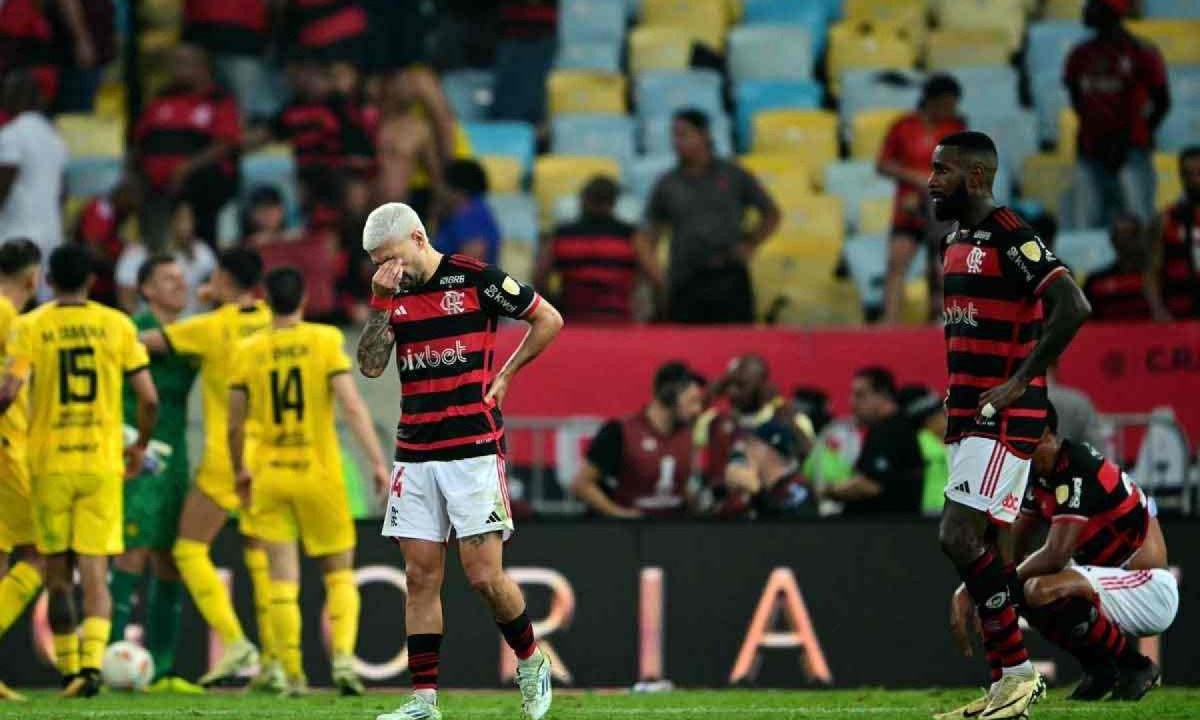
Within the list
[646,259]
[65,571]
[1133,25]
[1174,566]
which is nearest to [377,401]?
[646,259]

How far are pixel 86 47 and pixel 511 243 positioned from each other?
421cm

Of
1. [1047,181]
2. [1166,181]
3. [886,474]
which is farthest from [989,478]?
[1047,181]

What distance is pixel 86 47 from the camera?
19.5m

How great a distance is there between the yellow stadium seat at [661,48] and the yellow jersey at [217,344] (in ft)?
25.2

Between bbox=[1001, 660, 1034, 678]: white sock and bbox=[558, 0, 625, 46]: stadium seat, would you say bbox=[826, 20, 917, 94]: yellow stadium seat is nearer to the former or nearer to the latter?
bbox=[558, 0, 625, 46]: stadium seat

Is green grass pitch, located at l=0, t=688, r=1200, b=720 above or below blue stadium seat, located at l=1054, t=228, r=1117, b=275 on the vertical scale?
below

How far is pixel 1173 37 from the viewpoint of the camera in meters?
19.5

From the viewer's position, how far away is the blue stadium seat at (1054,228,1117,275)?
56.7 ft

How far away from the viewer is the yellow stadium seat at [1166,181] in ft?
58.3

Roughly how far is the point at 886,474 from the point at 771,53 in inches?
268

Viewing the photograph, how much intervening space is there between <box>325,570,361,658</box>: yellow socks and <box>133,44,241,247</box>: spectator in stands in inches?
246

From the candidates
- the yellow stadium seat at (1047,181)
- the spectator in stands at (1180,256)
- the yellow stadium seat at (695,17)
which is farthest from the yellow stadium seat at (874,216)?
the spectator in stands at (1180,256)

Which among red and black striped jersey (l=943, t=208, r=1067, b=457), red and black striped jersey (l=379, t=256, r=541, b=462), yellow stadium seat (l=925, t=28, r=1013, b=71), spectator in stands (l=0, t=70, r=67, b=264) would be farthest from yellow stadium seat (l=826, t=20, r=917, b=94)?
red and black striped jersey (l=379, t=256, r=541, b=462)

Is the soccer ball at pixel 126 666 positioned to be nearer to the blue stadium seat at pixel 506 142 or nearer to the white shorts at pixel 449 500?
the white shorts at pixel 449 500
